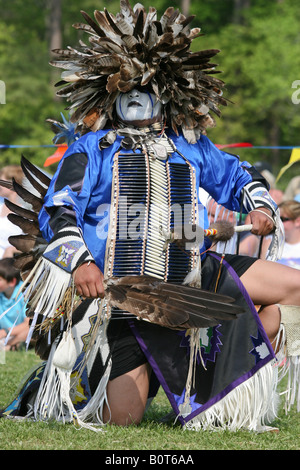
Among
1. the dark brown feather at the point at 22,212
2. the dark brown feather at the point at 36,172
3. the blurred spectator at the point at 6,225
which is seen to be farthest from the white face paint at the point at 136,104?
the blurred spectator at the point at 6,225

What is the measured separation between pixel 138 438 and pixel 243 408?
23.2 inches

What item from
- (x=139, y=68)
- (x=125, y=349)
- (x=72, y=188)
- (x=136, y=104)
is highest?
(x=139, y=68)

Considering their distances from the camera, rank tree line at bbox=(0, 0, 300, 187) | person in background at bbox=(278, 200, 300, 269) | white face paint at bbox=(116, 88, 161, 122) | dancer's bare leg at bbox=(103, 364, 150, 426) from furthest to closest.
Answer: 1. tree line at bbox=(0, 0, 300, 187)
2. person in background at bbox=(278, 200, 300, 269)
3. white face paint at bbox=(116, 88, 161, 122)
4. dancer's bare leg at bbox=(103, 364, 150, 426)

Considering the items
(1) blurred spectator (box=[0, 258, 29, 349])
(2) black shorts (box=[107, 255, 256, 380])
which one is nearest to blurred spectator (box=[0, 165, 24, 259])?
(1) blurred spectator (box=[0, 258, 29, 349])

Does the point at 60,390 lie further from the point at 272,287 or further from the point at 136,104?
the point at 136,104

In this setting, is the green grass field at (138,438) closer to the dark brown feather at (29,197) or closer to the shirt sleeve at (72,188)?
the shirt sleeve at (72,188)

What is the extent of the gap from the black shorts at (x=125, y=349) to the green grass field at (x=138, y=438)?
303 millimetres

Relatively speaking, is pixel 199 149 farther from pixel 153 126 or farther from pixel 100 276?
pixel 100 276

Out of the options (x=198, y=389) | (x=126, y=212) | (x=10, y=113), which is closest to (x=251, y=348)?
(x=198, y=389)

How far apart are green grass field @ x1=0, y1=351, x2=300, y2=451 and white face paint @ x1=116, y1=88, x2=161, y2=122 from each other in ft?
5.27

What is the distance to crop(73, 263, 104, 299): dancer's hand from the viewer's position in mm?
3594

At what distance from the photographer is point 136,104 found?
4.16 metres

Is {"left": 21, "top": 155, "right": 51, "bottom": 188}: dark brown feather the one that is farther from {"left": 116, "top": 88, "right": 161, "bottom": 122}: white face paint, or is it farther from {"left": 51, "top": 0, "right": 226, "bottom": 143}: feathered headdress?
{"left": 116, "top": 88, "right": 161, "bottom": 122}: white face paint

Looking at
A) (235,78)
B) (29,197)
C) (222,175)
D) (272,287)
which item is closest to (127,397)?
(272,287)
